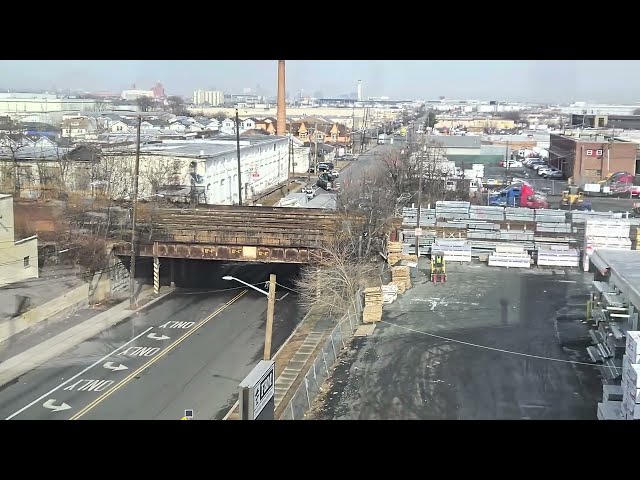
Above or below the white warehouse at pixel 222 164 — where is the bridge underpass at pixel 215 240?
below

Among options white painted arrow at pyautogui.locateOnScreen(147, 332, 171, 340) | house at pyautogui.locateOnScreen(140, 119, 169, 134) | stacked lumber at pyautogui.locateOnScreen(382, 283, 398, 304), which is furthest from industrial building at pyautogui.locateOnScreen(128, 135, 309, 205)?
stacked lumber at pyautogui.locateOnScreen(382, 283, 398, 304)

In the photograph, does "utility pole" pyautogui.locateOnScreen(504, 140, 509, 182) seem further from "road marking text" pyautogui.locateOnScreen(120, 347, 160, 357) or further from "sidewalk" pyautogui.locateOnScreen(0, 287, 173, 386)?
"road marking text" pyautogui.locateOnScreen(120, 347, 160, 357)

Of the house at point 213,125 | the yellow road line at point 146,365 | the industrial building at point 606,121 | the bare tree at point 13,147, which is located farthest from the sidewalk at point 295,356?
the house at point 213,125

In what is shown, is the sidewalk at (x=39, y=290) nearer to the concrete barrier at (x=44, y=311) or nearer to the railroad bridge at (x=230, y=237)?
the concrete barrier at (x=44, y=311)

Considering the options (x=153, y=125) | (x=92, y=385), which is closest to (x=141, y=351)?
(x=92, y=385)

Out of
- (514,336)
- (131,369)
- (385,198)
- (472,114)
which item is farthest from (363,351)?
(472,114)
